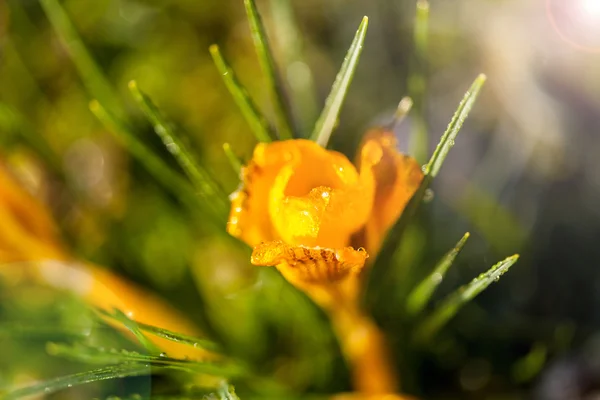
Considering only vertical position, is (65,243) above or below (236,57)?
below

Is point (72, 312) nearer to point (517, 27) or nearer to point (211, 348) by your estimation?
point (211, 348)

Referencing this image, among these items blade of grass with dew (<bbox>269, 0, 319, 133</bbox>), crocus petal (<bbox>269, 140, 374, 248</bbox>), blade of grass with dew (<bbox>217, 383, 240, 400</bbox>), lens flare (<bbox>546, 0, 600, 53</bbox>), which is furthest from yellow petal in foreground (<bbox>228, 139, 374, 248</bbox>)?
lens flare (<bbox>546, 0, 600, 53</bbox>)

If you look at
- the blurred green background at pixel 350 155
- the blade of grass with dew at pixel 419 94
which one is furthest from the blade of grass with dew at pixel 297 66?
the blade of grass with dew at pixel 419 94

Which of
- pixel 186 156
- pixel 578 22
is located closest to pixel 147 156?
pixel 186 156

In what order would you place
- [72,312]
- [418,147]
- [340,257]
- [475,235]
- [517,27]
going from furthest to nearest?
[517,27]
[475,235]
[72,312]
[418,147]
[340,257]

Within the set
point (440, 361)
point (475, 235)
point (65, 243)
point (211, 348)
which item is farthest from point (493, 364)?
point (65, 243)

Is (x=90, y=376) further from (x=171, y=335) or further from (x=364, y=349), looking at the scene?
(x=364, y=349)

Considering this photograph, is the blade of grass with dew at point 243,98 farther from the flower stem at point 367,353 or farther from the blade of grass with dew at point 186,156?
the flower stem at point 367,353

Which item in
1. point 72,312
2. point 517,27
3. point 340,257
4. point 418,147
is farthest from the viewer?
point 517,27
